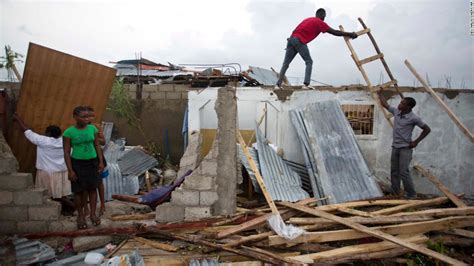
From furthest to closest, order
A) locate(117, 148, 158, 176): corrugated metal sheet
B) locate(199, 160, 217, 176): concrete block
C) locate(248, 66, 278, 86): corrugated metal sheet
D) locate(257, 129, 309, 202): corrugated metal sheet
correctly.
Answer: locate(248, 66, 278, 86): corrugated metal sheet
locate(117, 148, 158, 176): corrugated metal sheet
locate(257, 129, 309, 202): corrugated metal sheet
locate(199, 160, 217, 176): concrete block

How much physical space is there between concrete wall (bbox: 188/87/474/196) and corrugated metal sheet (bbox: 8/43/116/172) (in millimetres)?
3584

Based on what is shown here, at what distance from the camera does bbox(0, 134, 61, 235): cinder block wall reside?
4.63 m

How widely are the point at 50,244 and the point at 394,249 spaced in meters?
4.70

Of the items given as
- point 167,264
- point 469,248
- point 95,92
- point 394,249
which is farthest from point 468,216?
point 95,92

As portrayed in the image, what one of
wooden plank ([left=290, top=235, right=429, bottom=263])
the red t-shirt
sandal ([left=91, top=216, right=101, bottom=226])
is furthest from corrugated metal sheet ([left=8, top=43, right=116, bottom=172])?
wooden plank ([left=290, top=235, right=429, bottom=263])

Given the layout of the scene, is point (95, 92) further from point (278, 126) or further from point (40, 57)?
point (278, 126)

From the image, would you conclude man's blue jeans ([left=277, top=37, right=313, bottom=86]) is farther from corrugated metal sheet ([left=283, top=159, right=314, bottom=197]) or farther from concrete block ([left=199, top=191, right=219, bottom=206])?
concrete block ([left=199, top=191, right=219, bottom=206])

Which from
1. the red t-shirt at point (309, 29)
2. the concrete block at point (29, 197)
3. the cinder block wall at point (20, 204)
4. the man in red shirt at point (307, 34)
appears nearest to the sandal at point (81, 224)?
the cinder block wall at point (20, 204)

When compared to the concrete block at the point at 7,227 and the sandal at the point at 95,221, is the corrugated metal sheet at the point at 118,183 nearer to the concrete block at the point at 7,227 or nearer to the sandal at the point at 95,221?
the sandal at the point at 95,221

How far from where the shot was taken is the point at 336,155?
268 inches

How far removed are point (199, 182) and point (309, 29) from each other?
14.1 feet

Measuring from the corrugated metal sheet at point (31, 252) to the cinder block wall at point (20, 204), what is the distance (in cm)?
29

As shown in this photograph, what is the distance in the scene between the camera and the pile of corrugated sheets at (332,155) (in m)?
6.29

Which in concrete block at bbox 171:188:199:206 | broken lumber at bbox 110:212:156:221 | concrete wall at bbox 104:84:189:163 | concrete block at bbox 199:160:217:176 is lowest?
broken lumber at bbox 110:212:156:221
